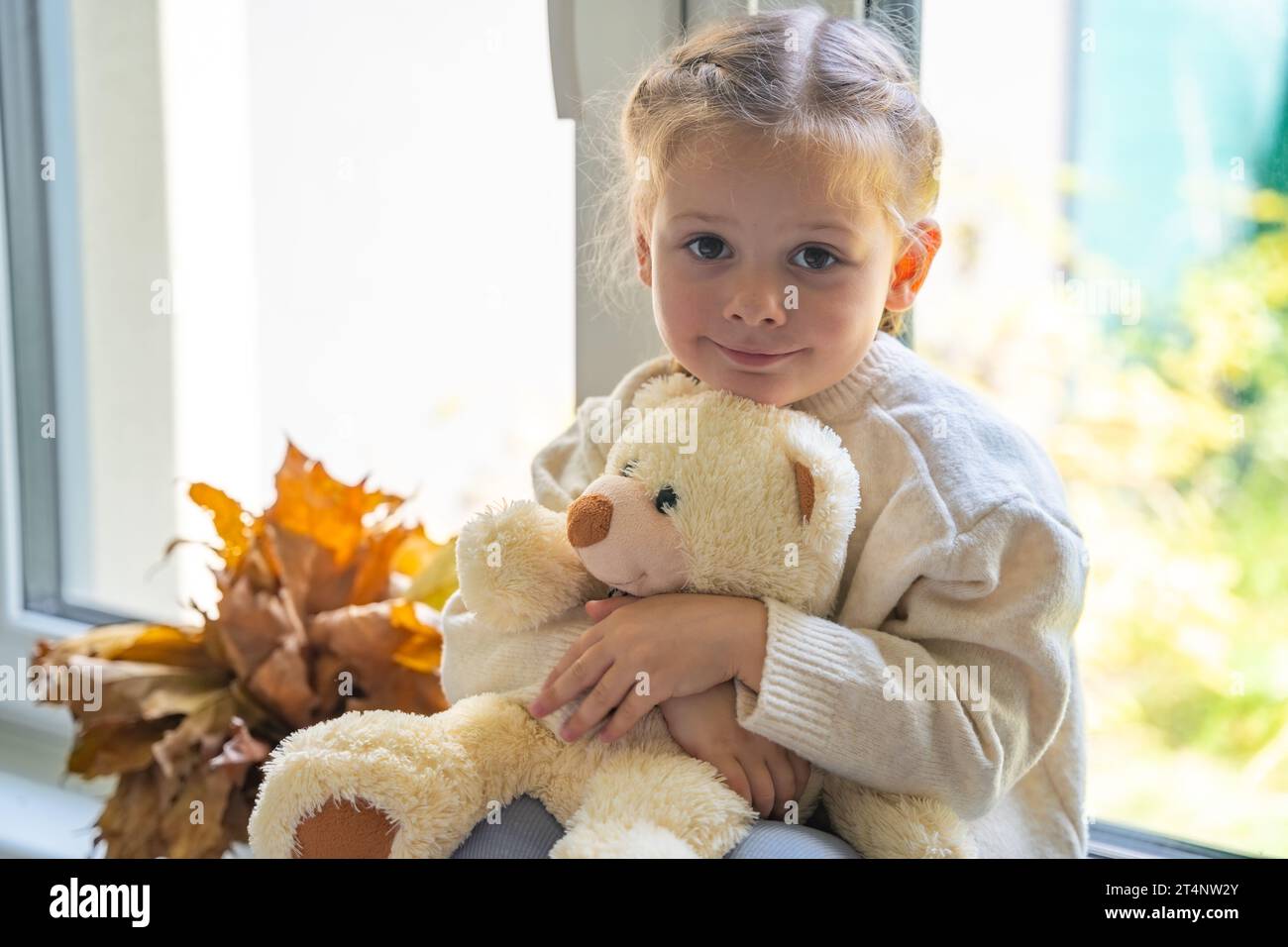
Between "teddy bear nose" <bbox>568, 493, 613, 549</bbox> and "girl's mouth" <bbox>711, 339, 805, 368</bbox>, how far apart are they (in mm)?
133

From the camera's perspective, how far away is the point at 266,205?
1392 mm

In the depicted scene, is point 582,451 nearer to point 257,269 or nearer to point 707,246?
point 707,246

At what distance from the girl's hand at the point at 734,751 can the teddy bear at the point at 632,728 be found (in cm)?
1

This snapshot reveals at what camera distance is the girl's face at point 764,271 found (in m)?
0.77

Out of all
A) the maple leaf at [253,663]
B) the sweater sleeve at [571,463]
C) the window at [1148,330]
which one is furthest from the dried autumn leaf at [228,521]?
the window at [1148,330]

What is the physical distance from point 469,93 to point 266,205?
0.31m

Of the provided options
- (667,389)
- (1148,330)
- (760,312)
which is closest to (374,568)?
(667,389)

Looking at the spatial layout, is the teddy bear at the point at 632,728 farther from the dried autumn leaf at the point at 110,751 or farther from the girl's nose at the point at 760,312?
the dried autumn leaf at the point at 110,751

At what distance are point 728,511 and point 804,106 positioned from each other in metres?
0.27

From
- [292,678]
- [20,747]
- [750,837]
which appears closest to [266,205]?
[292,678]

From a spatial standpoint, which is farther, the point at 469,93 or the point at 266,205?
the point at 266,205

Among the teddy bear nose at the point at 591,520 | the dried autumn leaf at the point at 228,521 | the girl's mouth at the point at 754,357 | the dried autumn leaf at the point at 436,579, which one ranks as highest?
the girl's mouth at the point at 754,357

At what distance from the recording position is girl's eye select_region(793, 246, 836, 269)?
788mm
